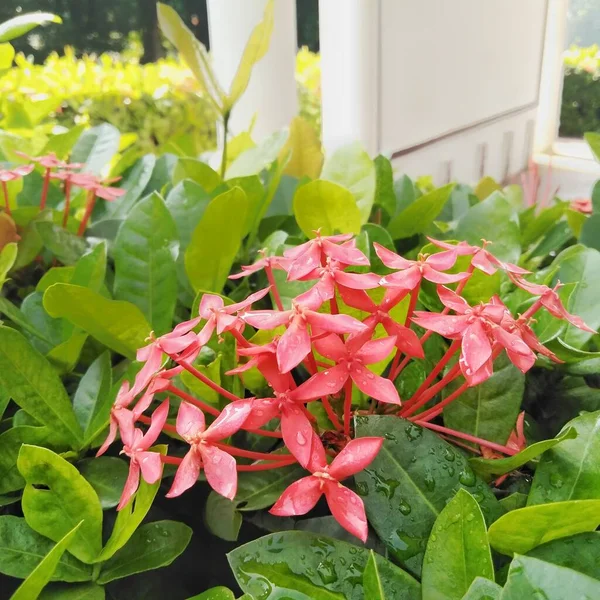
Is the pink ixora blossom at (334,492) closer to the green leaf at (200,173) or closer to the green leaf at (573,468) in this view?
the green leaf at (573,468)

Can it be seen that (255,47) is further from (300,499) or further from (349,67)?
(349,67)

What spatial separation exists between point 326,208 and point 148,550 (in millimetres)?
314

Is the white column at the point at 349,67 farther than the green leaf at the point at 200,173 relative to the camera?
Yes

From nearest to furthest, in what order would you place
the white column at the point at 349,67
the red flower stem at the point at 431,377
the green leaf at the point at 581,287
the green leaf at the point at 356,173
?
the red flower stem at the point at 431,377, the green leaf at the point at 581,287, the green leaf at the point at 356,173, the white column at the point at 349,67

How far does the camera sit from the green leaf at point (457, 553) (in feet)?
1.03

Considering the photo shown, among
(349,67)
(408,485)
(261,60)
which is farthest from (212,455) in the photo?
(349,67)

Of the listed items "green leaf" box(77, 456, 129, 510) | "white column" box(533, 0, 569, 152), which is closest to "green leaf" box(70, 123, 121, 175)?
"green leaf" box(77, 456, 129, 510)

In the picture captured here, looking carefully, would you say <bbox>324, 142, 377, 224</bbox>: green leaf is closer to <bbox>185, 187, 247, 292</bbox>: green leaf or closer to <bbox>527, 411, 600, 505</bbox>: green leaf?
<bbox>185, 187, 247, 292</bbox>: green leaf

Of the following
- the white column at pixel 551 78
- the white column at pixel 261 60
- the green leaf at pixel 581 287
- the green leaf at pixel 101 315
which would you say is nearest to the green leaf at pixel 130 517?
the green leaf at pixel 101 315

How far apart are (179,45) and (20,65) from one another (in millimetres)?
2069

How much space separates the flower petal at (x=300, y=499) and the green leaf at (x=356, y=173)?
13.3 inches

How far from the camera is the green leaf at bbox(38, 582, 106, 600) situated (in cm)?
37

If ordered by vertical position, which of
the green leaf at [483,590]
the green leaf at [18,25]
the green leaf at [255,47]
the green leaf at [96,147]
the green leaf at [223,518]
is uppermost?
the green leaf at [18,25]

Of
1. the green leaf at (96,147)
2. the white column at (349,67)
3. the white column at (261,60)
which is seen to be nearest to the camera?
the green leaf at (96,147)
